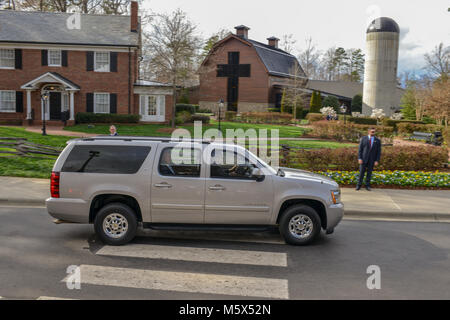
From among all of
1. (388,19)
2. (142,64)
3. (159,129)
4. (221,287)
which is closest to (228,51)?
(142,64)

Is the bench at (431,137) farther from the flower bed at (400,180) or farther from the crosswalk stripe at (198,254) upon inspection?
the crosswalk stripe at (198,254)

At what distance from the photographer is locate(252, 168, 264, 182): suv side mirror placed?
7711 millimetres

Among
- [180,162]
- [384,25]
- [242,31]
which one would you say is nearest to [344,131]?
[180,162]

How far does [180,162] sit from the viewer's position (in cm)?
792

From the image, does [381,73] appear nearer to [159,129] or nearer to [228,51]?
[228,51]

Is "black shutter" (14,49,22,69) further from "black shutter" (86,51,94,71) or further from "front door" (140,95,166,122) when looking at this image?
"front door" (140,95,166,122)

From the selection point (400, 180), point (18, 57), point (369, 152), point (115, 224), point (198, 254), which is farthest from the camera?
point (18, 57)

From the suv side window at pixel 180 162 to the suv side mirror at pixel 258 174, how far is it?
99 cm

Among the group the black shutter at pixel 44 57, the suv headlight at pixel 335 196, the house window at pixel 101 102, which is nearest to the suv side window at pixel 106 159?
the suv headlight at pixel 335 196

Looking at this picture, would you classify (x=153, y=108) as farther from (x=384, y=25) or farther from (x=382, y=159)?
(x=384, y=25)

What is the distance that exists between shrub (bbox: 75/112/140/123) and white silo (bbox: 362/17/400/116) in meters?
33.1

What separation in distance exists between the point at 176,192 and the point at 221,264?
1.62 meters

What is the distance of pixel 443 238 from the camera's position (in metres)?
8.56

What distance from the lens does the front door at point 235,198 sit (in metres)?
7.72
